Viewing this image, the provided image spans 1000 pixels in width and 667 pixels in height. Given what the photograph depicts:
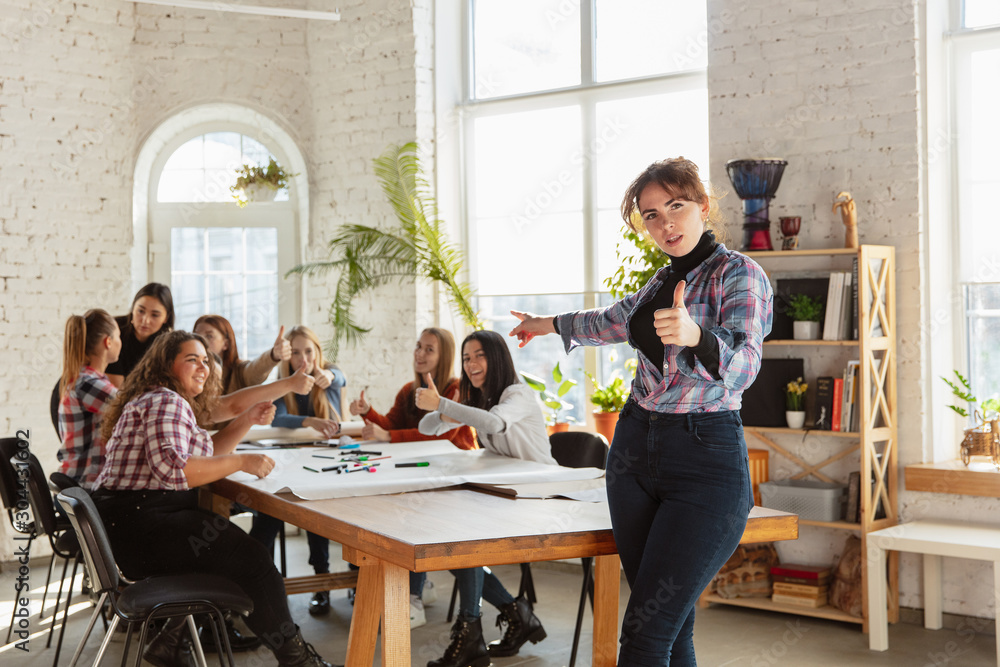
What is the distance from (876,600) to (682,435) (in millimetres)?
2605

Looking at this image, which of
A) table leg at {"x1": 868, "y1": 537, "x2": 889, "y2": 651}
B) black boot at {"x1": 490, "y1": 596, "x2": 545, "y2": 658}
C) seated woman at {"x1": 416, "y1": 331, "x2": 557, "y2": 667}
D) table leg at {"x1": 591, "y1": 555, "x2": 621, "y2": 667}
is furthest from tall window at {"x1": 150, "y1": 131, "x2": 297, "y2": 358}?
table leg at {"x1": 591, "y1": 555, "x2": 621, "y2": 667}

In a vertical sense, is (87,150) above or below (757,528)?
above

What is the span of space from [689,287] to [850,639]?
2.81 m

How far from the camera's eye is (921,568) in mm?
4316

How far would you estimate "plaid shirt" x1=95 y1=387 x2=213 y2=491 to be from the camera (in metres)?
3.06

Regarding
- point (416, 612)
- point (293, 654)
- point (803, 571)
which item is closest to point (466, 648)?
point (416, 612)

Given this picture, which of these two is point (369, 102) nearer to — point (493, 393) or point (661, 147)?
point (661, 147)

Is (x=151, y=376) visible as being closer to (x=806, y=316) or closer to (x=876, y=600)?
(x=806, y=316)

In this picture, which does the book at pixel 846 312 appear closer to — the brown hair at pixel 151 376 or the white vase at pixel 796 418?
the white vase at pixel 796 418

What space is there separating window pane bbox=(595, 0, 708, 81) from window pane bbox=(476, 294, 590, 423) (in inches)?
53.2

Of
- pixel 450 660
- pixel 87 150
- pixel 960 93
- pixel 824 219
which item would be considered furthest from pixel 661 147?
pixel 87 150

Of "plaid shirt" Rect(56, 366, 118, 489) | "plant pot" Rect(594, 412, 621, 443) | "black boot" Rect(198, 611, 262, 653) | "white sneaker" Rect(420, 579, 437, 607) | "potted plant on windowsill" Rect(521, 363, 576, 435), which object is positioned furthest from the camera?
"potted plant on windowsill" Rect(521, 363, 576, 435)

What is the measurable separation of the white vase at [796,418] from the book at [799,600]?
79 centimetres

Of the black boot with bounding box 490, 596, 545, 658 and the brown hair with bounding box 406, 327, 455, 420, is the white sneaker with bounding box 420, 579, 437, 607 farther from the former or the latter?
the brown hair with bounding box 406, 327, 455, 420
